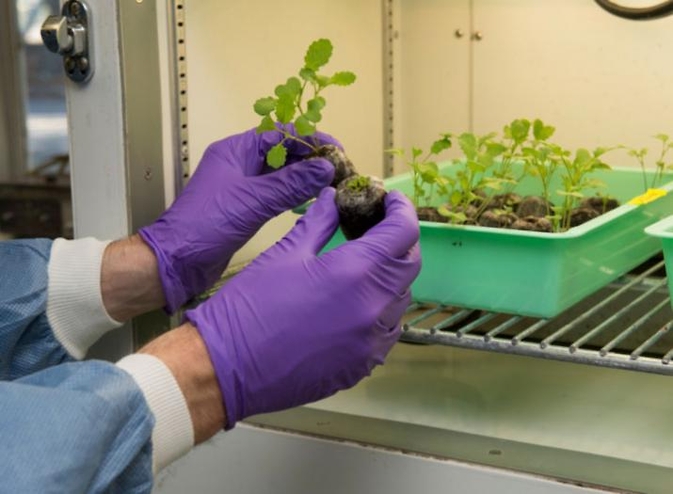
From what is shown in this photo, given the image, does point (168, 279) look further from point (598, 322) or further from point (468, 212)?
point (598, 322)

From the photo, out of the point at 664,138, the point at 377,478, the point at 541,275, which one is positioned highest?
the point at 664,138

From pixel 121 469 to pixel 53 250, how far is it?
0.53m

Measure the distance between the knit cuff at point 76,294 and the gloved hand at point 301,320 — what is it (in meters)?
0.30

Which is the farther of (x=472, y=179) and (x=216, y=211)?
(x=472, y=179)

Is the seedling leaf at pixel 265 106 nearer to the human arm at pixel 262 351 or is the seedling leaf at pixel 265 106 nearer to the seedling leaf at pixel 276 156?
the seedling leaf at pixel 276 156

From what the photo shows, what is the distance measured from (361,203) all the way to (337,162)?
19 cm

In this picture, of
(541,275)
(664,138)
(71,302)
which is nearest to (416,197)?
(541,275)

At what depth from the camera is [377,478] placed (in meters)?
1.19

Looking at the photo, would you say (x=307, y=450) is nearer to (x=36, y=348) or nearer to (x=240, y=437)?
(x=240, y=437)

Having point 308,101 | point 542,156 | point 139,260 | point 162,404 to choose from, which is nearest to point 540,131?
point 542,156

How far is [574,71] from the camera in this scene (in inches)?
70.1

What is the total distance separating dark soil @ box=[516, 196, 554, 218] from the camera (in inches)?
56.8

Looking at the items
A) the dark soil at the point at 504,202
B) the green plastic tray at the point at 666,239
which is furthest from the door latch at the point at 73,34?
the green plastic tray at the point at 666,239

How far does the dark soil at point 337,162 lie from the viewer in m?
1.34
